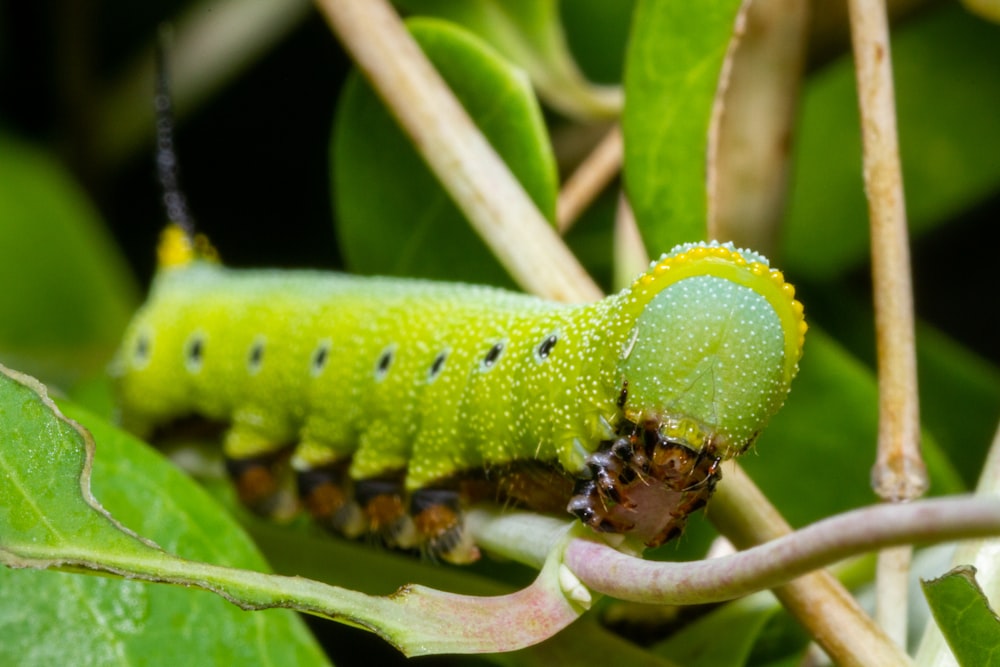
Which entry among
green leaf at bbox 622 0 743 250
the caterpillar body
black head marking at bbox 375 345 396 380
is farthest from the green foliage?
black head marking at bbox 375 345 396 380

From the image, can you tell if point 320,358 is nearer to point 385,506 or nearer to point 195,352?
point 385,506

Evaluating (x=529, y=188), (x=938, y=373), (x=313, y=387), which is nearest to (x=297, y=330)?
(x=313, y=387)

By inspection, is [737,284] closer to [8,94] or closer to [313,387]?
[313,387]

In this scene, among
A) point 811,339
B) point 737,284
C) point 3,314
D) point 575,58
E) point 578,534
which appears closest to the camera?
point 737,284

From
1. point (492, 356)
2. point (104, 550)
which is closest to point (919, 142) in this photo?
point (492, 356)

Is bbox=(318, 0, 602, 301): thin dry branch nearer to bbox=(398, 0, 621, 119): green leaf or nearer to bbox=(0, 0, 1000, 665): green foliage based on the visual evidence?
A: bbox=(0, 0, 1000, 665): green foliage

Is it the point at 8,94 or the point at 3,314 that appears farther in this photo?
the point at 8,94
